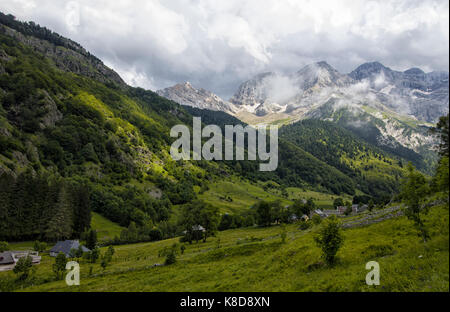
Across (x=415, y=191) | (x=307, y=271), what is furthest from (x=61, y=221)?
(x=415, y=191)

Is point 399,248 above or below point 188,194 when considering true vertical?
below

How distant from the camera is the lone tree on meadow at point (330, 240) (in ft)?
95.7

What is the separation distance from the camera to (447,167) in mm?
18172

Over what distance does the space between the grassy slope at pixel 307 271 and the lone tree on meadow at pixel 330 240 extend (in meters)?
1.45

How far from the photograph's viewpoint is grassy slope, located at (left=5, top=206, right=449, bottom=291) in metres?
19.5

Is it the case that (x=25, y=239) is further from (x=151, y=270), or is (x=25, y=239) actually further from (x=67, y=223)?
(x=151, y=270)

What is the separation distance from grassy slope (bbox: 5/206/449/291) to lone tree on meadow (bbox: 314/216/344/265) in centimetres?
145

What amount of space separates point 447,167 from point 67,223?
11152 centimetres

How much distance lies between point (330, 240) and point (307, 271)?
16.5 feet

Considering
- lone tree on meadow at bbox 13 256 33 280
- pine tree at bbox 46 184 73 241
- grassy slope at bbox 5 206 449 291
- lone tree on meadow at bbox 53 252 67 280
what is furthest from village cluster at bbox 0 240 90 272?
pine tree at bbox 46 184 73 241

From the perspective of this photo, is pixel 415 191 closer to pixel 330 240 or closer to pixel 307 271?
pixel 330 240

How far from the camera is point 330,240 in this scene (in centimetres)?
2972

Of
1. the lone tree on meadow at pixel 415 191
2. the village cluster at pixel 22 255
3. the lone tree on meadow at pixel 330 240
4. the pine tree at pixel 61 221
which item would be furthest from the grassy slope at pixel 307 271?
the pine tree at pixel 61 221
